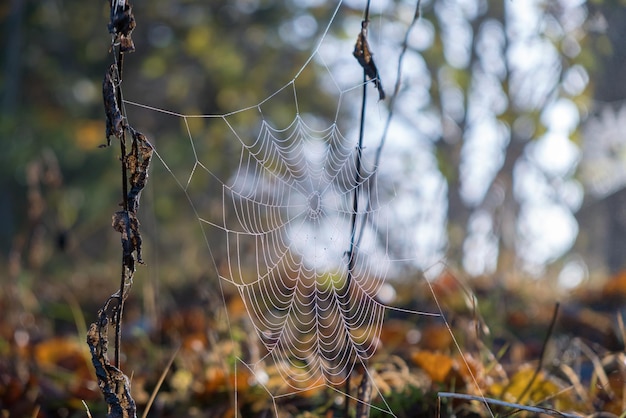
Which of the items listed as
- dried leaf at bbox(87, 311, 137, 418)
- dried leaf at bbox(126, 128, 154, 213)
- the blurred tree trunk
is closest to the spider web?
dried leaf at bbox(126, 128, 154, 213)

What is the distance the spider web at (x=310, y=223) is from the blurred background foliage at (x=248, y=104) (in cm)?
23

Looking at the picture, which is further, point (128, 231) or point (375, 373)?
point (375, 373)

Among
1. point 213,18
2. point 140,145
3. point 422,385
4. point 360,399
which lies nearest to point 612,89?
point 422,385

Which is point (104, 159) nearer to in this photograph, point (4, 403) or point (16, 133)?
point (16, 133)

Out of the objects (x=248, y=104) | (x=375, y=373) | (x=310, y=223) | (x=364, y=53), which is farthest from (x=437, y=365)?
(x=248, y=104)

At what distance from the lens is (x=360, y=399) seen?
1244 millimetres

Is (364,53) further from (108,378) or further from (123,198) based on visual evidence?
(108,378)

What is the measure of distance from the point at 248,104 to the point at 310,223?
427 centimetres

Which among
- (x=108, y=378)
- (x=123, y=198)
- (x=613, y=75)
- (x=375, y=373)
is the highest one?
(x=613, y=75)

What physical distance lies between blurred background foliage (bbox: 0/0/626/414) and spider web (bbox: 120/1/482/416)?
0.23 m

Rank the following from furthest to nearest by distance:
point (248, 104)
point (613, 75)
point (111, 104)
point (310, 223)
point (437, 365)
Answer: point (248, 104) < point (613, 75) < point (310, 223) < point (437, 365) < point (111, 104)

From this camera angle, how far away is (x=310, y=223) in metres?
2.82

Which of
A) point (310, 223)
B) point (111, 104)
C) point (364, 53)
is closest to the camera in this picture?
point (111, 104)

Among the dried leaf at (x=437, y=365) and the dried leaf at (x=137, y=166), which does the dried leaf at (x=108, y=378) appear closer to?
the dried leaf at (x=137, y=166)
